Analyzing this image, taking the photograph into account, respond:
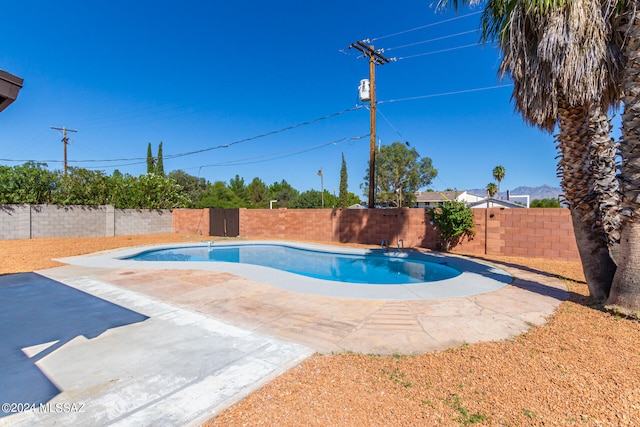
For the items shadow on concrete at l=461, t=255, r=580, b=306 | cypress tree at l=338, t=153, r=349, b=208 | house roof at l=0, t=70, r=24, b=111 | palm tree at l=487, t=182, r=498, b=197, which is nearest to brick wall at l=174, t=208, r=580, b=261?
shadow on concrete at l=461, t=255, r=580, b=306

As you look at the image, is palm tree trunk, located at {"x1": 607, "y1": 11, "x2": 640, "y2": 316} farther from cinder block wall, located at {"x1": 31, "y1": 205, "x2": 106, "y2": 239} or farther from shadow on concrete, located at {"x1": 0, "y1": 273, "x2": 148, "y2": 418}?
cinder block wall, located at {"x1": 31, "y1": 205, "x2": 106, "y2": 239}

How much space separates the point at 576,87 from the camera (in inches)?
180

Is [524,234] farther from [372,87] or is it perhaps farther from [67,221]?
[67,221]

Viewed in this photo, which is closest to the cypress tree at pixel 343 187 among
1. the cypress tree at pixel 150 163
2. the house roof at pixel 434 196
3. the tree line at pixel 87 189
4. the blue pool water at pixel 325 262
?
the house roof at pixel 434 196

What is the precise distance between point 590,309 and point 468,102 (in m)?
13.4

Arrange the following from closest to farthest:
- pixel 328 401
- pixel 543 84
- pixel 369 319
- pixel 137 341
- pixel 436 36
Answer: pixel 328 401, pixel 137 341, pixel 369 319, pixel 543 84, pixel 436 36

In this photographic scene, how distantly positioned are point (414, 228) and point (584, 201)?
733 centimetres

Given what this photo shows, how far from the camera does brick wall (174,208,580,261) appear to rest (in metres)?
9.14

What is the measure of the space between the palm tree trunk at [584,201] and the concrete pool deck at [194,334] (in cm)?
73

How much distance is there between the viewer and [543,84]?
199 inches

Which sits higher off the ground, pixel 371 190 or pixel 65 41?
pixel 65 41

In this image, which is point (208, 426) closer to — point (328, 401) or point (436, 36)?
point (328, 401)

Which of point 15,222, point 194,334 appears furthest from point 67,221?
point 194,334

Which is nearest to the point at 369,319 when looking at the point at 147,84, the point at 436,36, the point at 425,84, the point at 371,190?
the point at 371,190
